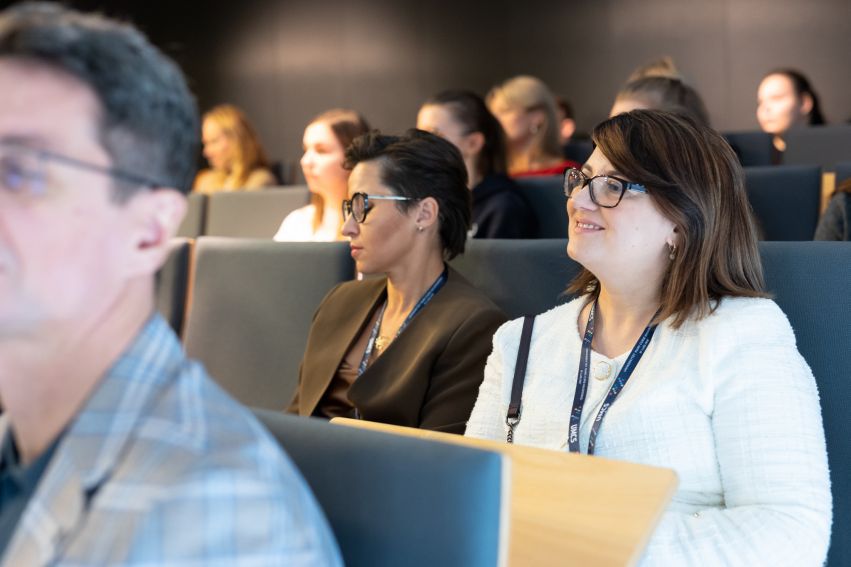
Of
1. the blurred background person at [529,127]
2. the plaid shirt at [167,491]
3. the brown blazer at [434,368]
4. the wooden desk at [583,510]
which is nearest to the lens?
the plaid shirt at [167,491]

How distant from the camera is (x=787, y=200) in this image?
10.7 feet

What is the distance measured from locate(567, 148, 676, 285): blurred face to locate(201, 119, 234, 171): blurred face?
14.2ft

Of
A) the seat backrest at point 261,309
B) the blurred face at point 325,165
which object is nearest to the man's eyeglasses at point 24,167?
the seat backrest at point 261,309

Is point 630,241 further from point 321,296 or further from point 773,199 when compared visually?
point 773,199

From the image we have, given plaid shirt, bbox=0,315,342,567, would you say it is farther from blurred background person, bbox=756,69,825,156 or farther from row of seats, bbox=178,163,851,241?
blurred background person, bbox=756,69,825,156

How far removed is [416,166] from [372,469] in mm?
1767

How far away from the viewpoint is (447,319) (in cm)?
231

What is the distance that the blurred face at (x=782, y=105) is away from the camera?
221 inches

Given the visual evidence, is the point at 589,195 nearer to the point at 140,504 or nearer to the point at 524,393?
the point at 524,393

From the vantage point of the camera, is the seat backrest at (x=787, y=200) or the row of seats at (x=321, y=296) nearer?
the row of seats at (x=321, y=296)

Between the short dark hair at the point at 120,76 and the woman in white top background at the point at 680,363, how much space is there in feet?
3.08

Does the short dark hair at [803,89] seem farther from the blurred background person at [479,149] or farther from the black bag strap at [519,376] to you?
the black bag strap at [519,376]

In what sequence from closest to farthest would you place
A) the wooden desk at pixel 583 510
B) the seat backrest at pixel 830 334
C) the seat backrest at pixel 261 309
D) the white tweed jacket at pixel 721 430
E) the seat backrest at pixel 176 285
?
the wooden desk at pixel 583 510
the white tweed jacket at pixel 721 430
the seat backrest at pixel 830 334
the seat backrest at pixel 261 309
the seat backrest at pixel 176 285

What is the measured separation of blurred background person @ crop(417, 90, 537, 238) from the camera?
3.45 meters
